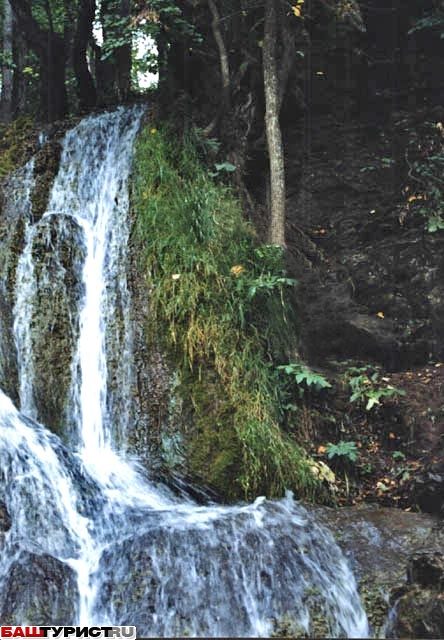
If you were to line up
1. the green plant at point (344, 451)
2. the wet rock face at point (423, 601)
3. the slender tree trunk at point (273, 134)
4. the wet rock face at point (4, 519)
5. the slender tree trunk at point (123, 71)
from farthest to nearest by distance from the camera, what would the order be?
1. the slender tree trunk at point (123, 71)
2. the slender tree trunk at point (273, 134)
3. the green plant at point (344, 451)
4. the wet rock face at point (4, 519)
5. the wet rock face at point (423, 601)

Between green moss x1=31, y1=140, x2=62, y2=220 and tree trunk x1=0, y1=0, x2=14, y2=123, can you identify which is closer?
green moss x1=31, y1=140, x2=62, y2=220

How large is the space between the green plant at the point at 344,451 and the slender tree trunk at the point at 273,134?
241cm

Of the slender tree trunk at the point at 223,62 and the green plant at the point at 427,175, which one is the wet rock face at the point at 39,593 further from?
the slender tree trunk at the point at 223,62

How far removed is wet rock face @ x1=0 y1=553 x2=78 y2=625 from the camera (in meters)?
4.12

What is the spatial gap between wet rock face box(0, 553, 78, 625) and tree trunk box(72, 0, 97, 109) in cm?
803

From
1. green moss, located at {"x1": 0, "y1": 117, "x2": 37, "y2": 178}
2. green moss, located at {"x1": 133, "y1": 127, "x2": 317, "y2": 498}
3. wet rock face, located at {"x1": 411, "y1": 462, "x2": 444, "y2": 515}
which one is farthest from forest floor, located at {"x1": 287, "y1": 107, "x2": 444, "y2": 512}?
green moss, located at {"x1": 0, "y1": 117, "x2": 37, "y2": 178}

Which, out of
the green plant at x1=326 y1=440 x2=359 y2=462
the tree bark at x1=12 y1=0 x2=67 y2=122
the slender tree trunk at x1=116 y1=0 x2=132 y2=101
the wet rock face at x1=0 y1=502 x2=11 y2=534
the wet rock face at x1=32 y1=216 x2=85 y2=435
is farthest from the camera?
the slender tree trunk at x1=116 y1=0 x2=132 y2=101

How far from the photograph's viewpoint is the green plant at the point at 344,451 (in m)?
5.80

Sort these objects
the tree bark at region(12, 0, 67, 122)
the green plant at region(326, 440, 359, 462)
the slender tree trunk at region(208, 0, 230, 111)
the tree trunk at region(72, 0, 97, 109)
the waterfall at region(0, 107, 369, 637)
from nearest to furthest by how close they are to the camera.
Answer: the waterfall at region(0, 107, 369, 637) → the green plant at region(326, 440, 359, 462) → the slender tree trunk at region(208, 0, 230, 111) → the tree bark at region(12, 0, 67, 122) → the tree trunk at region(72, 0, 97, 109)

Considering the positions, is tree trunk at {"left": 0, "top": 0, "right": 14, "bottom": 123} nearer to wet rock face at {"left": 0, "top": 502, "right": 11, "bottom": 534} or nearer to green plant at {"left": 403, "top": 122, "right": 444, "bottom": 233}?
green plant at {"left": 403, "top": 122, "right": 444, "bottom": 233}

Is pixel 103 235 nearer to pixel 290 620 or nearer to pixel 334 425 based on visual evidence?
pixel 334 425

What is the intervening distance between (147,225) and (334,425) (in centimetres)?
285

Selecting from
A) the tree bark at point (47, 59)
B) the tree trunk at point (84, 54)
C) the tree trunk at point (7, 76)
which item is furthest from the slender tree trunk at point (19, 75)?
the tree bark at point (47, 59)

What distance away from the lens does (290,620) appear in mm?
4156
